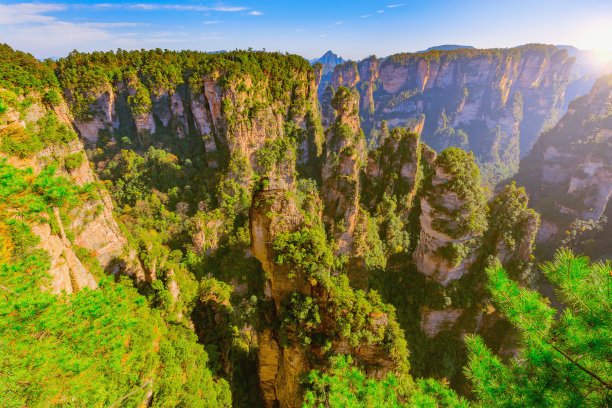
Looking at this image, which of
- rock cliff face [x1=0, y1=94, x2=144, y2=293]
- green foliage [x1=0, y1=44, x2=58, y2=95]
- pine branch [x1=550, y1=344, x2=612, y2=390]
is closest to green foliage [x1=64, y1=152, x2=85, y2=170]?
rock cliff face [x1=0, y1=94, x2=144, y2=293]

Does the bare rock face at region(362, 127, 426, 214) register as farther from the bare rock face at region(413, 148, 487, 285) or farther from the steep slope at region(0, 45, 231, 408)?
the steep slope at region(0, 45, 231, 408)

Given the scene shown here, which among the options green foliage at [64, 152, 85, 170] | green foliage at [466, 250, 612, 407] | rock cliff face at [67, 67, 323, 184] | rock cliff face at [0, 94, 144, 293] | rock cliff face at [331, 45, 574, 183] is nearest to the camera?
green foliage at [466, 250, 612, 407]

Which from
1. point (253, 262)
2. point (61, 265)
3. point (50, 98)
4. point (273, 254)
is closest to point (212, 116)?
point (50, 98)

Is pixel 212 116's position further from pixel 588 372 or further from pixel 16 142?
pixel 588 372

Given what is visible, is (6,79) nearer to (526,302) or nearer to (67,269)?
(67,269)

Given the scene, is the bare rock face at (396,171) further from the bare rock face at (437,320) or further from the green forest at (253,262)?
the bare rock face at (437,320)

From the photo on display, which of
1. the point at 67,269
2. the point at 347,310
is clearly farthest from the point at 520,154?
the point at 67,269
